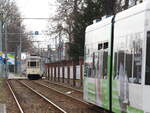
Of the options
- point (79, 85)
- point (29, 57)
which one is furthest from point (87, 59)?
point (29, 57)

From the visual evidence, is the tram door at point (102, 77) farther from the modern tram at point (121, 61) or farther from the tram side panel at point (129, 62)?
the tram side panel at point (129, 62)

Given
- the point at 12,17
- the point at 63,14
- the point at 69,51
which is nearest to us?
the point at 69,51

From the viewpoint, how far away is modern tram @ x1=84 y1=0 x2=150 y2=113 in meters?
9.03

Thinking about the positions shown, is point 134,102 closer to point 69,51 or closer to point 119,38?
point 119,38

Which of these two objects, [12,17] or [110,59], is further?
[12,17]

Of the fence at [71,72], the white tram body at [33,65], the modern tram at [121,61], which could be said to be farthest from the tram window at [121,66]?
the white tram body at [33,65]

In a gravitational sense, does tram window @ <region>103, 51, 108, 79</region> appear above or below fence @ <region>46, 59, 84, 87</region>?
above

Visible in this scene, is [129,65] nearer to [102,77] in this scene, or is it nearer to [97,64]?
[102,77]

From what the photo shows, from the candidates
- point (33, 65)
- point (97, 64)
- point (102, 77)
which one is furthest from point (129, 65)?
point (33, 65)

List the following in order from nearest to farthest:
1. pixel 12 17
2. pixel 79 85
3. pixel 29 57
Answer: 1. pixel 79 85
2. pixel 29 57
3. pixel 12 17

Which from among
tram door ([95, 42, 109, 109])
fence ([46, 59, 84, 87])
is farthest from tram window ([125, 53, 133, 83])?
fence ([46, 59, 84, 87])

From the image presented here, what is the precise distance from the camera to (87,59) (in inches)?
585

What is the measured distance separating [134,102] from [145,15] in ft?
6.62

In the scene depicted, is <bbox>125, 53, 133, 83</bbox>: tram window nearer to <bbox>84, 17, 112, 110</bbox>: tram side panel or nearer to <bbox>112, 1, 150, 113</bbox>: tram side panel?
<bbox>112, 1, 150, 113</bbox>: tram side panel
